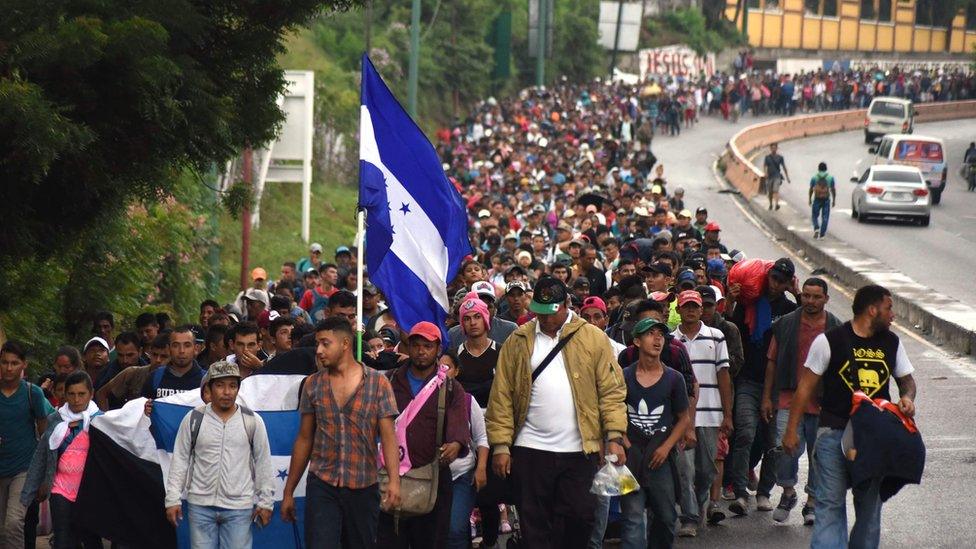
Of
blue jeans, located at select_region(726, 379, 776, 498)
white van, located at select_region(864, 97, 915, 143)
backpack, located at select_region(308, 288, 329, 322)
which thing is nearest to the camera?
blue jeans, located at select_region(726, 379, 776, 498)

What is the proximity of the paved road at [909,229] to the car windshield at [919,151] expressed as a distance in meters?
1.37

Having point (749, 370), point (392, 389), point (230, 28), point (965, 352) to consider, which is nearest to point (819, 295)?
point (749, 370)

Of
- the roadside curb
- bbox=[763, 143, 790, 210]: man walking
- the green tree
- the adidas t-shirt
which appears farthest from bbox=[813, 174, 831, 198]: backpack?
the adidas t-shirt

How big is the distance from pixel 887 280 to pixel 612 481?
17452mm

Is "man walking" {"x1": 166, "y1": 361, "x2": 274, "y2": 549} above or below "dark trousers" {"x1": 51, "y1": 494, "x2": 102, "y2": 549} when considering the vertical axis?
above

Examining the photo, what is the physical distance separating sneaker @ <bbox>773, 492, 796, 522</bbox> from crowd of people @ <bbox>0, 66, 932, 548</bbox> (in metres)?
0.02

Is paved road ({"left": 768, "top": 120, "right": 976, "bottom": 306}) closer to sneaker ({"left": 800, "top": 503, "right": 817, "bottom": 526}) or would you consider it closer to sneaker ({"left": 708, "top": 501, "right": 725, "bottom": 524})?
sneaker ({"left": 800, "top": 503, "right": 817, "bottom": 526})

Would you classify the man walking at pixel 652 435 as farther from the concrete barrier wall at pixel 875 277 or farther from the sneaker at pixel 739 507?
the concrete barrier wall at pixel 875 277

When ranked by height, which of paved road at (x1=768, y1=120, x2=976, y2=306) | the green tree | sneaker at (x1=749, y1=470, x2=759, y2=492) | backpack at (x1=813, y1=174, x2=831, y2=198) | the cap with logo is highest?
the green tree

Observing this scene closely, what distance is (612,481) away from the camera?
915 centimetres

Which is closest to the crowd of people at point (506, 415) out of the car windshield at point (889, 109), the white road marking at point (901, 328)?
the white road marking at point (901, 328)

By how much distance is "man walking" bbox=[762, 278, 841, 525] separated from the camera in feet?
36.7

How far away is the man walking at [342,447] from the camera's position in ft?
28.1

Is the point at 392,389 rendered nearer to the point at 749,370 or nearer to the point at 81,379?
the point at 81,379
